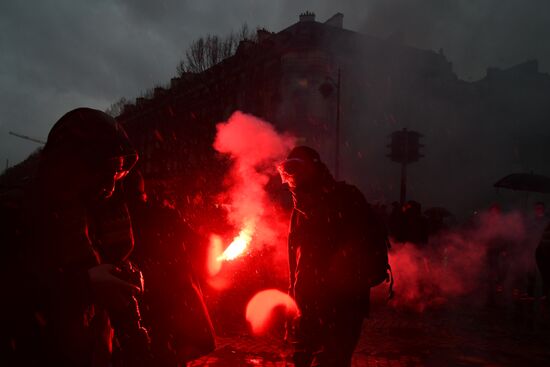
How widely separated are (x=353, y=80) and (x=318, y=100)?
4090 mm

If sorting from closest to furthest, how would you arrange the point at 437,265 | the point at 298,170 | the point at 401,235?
the point at 298,170
the point at 401,235
the point at 437,265

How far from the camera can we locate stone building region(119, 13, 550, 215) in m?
26.0

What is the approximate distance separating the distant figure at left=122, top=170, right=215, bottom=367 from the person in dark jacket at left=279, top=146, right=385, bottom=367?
4.22 feet

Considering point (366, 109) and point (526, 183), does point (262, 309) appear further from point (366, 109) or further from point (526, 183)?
point (366, 109)

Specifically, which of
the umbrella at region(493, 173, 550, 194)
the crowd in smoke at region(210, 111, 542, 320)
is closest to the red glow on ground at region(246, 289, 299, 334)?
the crowd in smoke at region(210, 111, 542, 320)

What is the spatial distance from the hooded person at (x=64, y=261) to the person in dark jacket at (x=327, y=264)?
6.26 feet

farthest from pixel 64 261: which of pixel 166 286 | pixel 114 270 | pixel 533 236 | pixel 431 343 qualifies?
pixel 533 236

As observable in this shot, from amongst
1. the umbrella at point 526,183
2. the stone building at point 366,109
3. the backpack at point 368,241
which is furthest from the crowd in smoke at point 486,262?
the stone building at point 366,109

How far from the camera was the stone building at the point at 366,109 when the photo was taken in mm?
25953

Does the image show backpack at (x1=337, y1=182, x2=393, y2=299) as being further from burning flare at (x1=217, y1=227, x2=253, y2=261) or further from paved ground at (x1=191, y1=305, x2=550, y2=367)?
paved ground at (x1=191, y1=305, x2=550, y2=367)

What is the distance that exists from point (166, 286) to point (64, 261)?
72 centimetres

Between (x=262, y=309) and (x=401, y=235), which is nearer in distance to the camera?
(x=262, y=309)

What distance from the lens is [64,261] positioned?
5.32 ft

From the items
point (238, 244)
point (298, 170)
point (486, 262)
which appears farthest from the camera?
point (486, 262)
